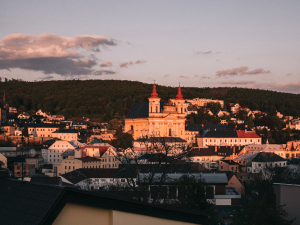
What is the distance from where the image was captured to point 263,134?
4550 inches

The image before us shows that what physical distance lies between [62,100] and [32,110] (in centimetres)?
1692

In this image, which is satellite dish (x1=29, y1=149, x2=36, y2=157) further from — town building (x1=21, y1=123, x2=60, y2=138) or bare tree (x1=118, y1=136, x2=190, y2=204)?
bare tree (x1=118, y1=136, x2=190, y2=204)

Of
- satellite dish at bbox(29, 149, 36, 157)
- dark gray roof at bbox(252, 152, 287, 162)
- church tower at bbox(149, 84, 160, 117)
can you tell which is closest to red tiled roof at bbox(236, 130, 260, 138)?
church tower at bbox(149, 84, 160, 117)

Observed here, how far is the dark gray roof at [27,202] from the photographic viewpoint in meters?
4.90

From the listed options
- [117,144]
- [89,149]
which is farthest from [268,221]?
[117,144]

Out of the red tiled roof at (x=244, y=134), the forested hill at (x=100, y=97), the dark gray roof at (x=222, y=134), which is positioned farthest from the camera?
the forested hill at (x=100, y=97)

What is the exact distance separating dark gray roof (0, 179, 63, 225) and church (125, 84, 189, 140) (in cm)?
8492

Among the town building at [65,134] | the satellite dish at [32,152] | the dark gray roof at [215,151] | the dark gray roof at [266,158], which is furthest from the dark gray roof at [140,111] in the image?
the dark gray roof at [266,158]

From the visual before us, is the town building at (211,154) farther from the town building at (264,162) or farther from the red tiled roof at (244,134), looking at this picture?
the red tiled roof at (244,134)

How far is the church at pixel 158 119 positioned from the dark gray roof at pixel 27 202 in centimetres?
8492

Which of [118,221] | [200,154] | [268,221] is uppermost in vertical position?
[118,221]

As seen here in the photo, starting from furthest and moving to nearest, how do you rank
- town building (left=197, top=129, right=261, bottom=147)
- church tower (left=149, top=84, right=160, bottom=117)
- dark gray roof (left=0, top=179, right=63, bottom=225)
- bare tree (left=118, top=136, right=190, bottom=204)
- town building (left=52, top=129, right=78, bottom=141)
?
town building (left=52, top=129, right=78, bottom=141) → town building (left=197, top=129, right=261, bottom=147) → church tower (left=149, top=84, right=160, bottom=117) → bare tree (left=118, top=136, right=190, bottom=204) → dark gray roof (left=0, top=179, right=63, bottom=225)

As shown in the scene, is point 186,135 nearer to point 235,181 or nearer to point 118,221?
point 235,181

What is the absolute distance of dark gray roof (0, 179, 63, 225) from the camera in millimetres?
4898
